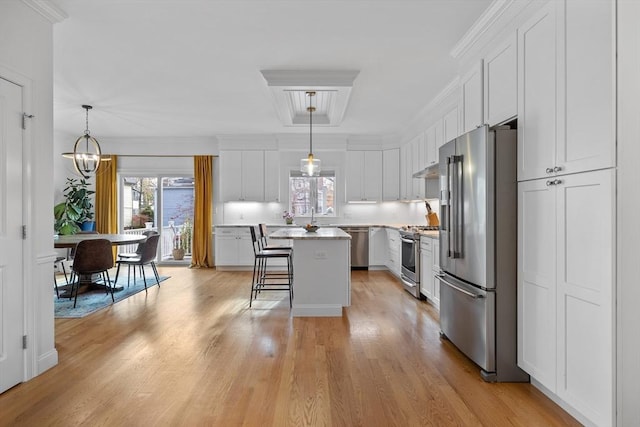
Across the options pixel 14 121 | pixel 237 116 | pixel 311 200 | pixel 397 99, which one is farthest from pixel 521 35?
pixel 311 200

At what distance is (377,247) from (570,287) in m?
Result: 5.33

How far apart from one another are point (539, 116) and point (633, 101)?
628mm

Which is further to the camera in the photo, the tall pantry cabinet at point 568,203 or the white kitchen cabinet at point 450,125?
the white kitchen cabinet at point 450,125

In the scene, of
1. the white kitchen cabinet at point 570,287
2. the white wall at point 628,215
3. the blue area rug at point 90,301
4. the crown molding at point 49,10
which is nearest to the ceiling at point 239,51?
the crown molding at point 49,10

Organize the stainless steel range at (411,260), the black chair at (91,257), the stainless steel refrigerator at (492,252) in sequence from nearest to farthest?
the stainless steel refrigerator at (492,252)
the black chair at (91,257)
the stainless steel range at (411,260)

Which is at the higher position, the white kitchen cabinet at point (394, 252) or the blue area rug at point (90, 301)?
the white kitchen cabinet at point (394, 252)

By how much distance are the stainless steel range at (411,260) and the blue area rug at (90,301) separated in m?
3.91

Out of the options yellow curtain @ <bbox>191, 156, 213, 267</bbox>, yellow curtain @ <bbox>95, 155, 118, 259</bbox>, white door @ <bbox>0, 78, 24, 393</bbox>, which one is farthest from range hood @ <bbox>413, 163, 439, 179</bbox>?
yellow curtain @ <bbox>95, 155, 118, 259</bbox>

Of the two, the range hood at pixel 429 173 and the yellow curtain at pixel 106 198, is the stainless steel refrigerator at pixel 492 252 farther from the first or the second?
the yellow curtain at pixel 106 198

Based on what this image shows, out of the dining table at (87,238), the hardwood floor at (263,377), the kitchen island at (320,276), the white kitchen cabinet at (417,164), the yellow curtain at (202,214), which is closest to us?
the hardwood floor at (263,377)

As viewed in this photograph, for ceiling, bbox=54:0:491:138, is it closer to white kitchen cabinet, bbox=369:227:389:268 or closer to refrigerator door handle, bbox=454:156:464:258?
refrigerator door handle, bbox=454:156:464:258

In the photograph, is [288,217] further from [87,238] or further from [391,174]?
[87,238]

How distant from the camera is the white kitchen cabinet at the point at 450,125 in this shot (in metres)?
4.58

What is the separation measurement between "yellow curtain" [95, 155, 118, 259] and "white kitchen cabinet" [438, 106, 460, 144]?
654cm
